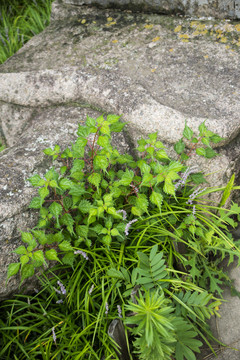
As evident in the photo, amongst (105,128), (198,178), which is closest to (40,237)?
(105,128)

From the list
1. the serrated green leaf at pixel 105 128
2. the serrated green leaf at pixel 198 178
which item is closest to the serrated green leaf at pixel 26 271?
the serrated green leaf at pixel 105 128

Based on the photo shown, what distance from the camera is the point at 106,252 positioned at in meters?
1.98

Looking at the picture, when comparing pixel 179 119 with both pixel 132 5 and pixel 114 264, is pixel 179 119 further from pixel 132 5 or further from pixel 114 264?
pixel 132 5

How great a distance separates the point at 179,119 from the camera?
2256 mm

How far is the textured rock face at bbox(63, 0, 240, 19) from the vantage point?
2.81 meters

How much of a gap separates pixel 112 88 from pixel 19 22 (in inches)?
94.4

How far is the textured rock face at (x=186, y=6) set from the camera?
9.23ft

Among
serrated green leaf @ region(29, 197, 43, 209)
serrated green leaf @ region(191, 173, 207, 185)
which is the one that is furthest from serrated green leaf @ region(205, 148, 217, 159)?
serrated green leaf @ region(29, 197, 43, 209)

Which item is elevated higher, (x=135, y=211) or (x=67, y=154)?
(x=67, y=154)

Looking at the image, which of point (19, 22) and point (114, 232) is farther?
point (19, 22)

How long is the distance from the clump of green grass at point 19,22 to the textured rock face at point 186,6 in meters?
0.94

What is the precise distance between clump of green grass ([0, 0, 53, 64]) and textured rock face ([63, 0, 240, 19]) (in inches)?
37.2

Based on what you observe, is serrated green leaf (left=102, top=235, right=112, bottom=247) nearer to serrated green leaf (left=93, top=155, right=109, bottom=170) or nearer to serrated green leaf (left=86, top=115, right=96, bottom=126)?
serrated green leaf (left=93, top=155, right=109, bottom=170)

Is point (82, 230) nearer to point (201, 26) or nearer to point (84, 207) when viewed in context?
point (84, 207)
